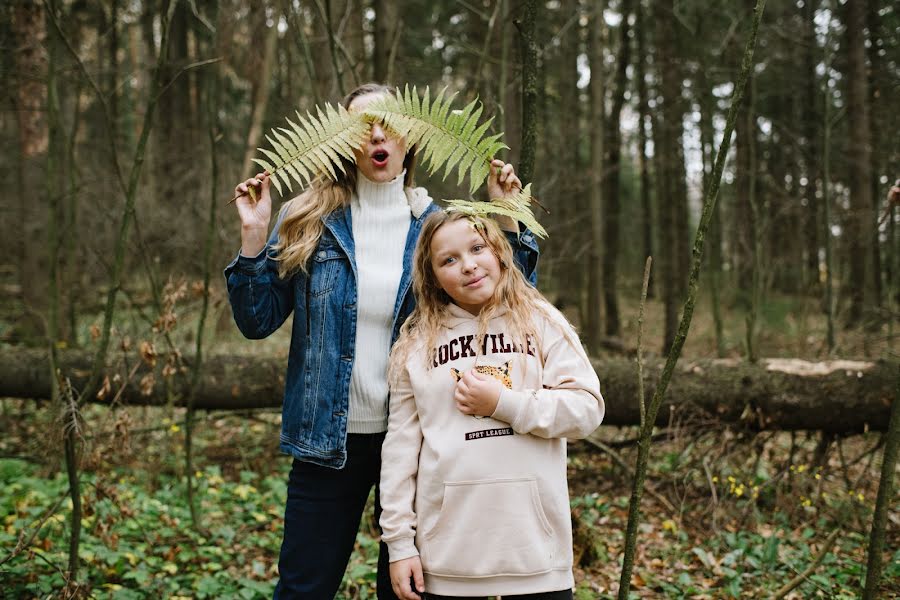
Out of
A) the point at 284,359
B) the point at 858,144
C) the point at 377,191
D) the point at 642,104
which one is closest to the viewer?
the point at 377,191

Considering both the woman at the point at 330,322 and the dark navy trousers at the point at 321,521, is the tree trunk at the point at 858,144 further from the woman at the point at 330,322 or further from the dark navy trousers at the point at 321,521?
the dark navy trousers at the point at 321,521

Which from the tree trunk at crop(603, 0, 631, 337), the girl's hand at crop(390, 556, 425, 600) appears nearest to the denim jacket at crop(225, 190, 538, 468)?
the girl's hand at crop(390, 556, 425, 600)

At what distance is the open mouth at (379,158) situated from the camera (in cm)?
225

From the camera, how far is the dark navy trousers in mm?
2176

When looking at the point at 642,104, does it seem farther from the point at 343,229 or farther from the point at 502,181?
the point at 343,229

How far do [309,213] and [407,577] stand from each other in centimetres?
125

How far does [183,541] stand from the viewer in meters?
3.99

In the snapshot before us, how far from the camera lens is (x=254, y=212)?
211 cm

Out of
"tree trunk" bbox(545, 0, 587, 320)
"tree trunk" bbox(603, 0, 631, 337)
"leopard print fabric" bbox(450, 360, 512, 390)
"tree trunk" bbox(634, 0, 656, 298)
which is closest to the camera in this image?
"leopard print fabric" bbox(450, 360, 512, 390)

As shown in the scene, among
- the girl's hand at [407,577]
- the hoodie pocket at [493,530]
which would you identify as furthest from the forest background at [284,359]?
the girl's hand at [407,577]

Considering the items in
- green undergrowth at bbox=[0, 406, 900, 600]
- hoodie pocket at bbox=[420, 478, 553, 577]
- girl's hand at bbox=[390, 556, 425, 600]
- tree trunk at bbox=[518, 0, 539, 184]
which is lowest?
green undergrowth at bbox=[0, 406, 900, 600]

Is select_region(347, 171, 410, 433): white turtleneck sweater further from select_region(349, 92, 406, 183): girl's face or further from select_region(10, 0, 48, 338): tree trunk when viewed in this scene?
select_region(10, 0, 48, 338): tree trunk

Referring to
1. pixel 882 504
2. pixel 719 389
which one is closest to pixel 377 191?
pixel 882 504

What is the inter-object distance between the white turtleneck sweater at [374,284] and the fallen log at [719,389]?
2376mm
